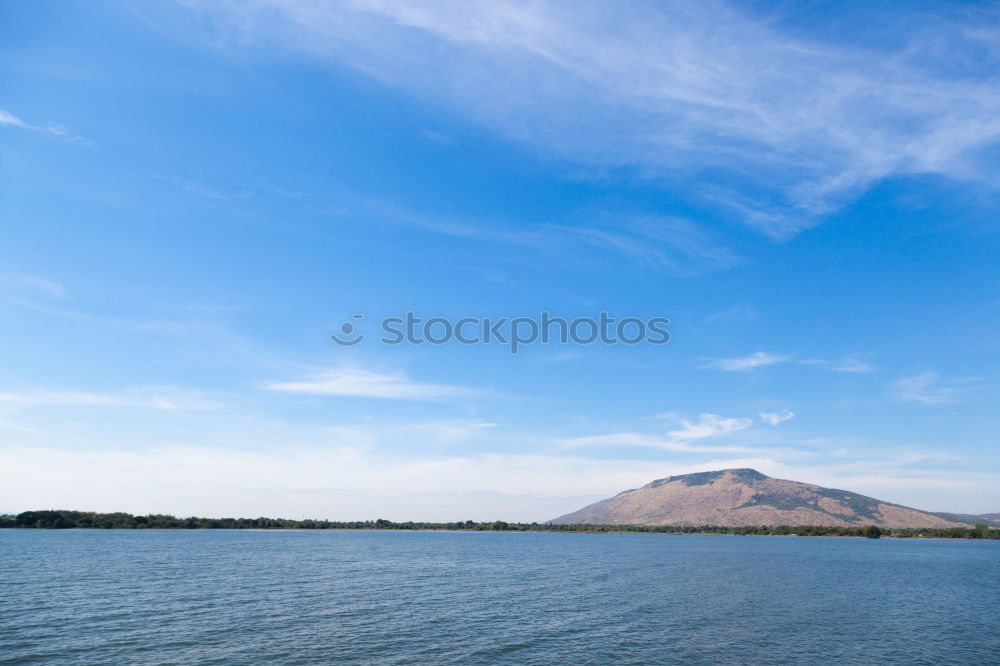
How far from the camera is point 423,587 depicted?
81.2 m

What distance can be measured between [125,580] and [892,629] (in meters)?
98.0

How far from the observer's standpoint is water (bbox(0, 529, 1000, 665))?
141 ft

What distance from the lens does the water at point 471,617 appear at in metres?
43.1

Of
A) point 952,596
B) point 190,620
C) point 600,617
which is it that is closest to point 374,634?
point 190,620

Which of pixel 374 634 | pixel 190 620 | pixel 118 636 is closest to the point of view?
pixel 118 636

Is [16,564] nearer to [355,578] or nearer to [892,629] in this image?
[355,578]

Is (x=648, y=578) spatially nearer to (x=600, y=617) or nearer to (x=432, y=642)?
(x=600, y=617)

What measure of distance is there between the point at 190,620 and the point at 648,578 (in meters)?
74.6

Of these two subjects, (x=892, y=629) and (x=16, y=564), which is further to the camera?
(x=16, y=564)

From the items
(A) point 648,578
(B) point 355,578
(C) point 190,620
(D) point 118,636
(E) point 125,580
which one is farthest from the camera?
(A) point 648,578

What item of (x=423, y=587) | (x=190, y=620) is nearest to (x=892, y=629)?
(x=423, y=587)

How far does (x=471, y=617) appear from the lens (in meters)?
58.0

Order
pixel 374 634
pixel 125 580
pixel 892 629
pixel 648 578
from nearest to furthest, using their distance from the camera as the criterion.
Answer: pixel 374 634 < pixel 892 629 < pixel 125 580 < pixel 648 578

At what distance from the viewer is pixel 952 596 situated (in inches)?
3327
